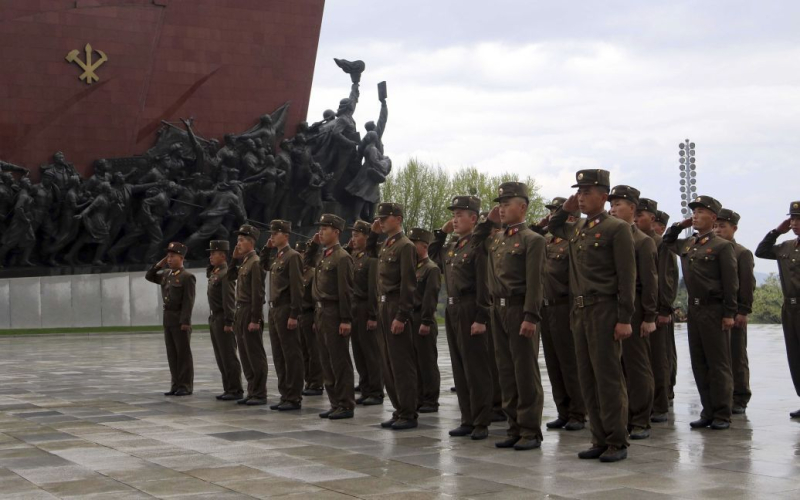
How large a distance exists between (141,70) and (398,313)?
1843cm

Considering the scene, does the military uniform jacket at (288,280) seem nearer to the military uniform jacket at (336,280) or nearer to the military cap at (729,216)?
the military uniform jacket at (336,280)

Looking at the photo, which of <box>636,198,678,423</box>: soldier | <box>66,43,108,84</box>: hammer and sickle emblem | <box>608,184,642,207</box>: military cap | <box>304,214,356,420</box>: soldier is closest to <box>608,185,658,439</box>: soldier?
<box>608,184,642,207</box>: military cap

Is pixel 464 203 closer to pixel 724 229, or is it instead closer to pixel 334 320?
pixel 334 320

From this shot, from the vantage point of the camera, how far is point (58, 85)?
23.1m

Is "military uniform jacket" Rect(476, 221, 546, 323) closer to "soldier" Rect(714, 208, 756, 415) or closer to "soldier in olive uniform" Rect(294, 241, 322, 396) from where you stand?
"soldier" Rect(714, 208, 756, 415)

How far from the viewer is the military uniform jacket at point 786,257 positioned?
764 cm

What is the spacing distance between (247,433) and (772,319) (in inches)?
1163

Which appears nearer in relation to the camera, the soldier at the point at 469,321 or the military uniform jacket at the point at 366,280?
the soldier at the point at 469,321

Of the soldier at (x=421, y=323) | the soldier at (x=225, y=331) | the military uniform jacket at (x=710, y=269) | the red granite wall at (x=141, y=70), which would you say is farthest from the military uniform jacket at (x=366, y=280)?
the red granite wall at (x=141, y=70)

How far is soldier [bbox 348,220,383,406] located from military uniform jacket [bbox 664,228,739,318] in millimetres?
2839

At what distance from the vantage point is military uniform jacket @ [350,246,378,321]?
9.08 meters

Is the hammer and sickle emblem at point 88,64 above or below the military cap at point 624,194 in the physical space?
above

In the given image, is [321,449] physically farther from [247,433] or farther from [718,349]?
[718,349]

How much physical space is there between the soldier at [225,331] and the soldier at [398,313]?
2459mm
